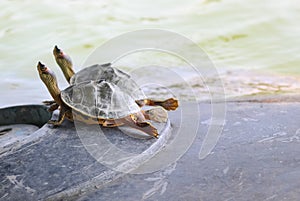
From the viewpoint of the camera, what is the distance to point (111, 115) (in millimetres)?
1842

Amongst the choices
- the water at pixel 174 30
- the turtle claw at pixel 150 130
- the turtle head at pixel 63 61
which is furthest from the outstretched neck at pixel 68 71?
the water at pixel 174 30

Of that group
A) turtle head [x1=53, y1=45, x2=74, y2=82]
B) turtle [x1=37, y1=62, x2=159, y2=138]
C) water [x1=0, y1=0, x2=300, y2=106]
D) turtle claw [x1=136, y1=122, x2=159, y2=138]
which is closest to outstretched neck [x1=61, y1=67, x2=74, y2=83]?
turtle head [x1=53, y1=45, x2=74, y2=82]

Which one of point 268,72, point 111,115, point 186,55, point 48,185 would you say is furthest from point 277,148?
point 186,55

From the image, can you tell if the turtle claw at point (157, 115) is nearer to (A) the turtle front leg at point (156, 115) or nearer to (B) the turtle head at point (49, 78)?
(A) the turtle front leg at point (156, 115)

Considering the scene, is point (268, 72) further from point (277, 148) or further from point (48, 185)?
point (48, 185)

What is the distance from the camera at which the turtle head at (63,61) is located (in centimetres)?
211

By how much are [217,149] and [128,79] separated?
463 millimetres

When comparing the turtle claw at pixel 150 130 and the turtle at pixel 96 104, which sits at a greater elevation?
the turtle at pixel 96 104

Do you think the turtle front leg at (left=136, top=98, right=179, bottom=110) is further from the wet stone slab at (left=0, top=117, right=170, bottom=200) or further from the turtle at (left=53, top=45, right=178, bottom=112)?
the wet stone slab at (left=0, top=117, right=170, bottom=200)

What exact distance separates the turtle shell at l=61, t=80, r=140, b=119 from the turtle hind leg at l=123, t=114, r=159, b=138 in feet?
0.07

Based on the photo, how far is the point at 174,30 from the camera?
4.99 m

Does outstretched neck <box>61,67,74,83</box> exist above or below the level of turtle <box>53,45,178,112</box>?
above

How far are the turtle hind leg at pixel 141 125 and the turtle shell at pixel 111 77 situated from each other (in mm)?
137

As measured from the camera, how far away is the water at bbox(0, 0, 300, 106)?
362 cm
